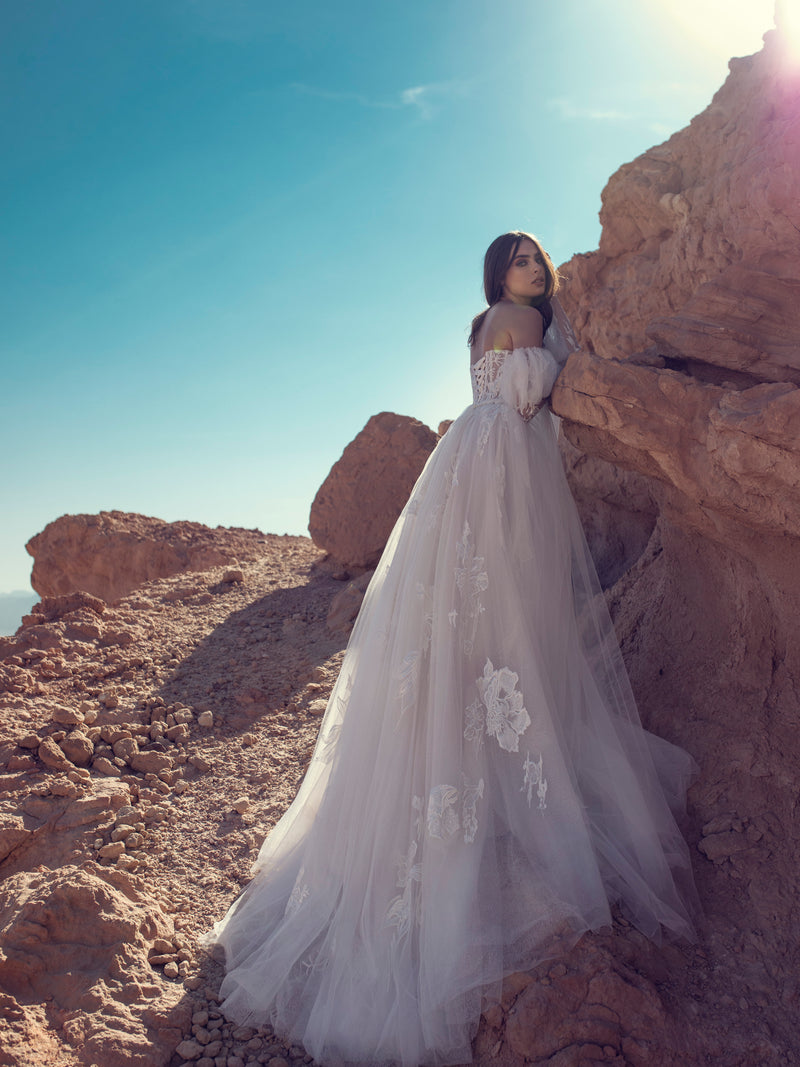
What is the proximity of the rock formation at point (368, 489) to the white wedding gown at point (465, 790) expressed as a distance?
3.56 m

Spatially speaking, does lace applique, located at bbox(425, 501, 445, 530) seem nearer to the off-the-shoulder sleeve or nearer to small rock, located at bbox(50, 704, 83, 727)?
the off-the-shoulder sleeve

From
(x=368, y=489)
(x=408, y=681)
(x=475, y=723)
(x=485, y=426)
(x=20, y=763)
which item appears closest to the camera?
(x=475, y=723)

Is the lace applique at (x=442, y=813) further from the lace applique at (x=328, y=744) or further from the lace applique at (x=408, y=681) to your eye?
the lace applique at (x=328, y=744)

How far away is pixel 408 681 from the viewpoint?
3.15 m

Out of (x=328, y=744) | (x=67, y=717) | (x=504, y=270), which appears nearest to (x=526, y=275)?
(x=504, y=270)

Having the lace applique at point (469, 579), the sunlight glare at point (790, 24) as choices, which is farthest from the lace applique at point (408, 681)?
the sunlight glare at point (790, 24)

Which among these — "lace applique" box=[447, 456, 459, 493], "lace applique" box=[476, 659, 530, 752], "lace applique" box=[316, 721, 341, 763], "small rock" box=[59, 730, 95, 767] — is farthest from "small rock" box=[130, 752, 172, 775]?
"lace applique" box=[447, 456, 459, 493]

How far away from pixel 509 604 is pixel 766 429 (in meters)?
1.20

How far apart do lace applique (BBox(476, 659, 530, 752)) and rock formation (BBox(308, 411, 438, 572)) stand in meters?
4.26

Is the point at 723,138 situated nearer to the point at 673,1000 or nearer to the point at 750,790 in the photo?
the point at 750,790

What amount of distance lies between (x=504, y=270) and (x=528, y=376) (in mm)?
742

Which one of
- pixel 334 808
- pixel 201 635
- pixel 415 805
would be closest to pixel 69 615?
pixel 201 635

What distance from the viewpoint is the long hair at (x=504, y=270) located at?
12.3ft

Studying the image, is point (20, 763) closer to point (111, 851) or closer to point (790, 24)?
point (111, 851)
